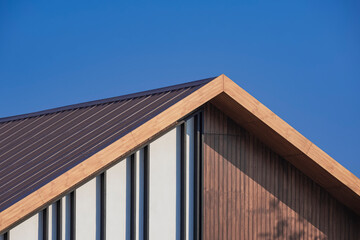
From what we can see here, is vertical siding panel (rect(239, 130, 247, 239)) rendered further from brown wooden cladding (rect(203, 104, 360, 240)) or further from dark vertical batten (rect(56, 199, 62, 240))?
dark vertical batten (rect(56, 199, 62, 240))

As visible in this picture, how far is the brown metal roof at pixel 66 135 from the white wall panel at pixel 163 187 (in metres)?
0.62

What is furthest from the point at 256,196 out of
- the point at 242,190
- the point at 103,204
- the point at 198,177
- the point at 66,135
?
the point at 66,135

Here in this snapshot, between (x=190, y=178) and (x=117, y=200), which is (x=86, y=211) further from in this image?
(x=190, y=178)

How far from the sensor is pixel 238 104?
12492mm

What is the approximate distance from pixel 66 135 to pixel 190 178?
7.18ft

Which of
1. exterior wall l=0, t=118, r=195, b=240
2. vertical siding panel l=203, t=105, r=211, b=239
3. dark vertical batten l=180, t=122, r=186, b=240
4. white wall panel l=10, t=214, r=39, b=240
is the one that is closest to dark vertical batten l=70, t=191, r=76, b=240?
exterior wall l=0, t=118, r=195, b=240

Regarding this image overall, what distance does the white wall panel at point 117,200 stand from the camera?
11859mm

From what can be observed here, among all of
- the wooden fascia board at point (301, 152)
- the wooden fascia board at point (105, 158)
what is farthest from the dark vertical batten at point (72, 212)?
the wooden fascia board at point (301, 152)

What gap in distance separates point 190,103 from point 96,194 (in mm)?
1988

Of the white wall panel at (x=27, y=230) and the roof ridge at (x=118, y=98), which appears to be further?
the roof ridge at (x=118, y=98)

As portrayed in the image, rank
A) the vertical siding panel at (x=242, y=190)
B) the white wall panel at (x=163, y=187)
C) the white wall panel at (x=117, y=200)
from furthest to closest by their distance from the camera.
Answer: the vertical siding panel at (x=242, y=190)
the white wall panel at (x=163, y=187)
the white wall panel at (x=117, y=200)

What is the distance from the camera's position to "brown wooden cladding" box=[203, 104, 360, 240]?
12953mm

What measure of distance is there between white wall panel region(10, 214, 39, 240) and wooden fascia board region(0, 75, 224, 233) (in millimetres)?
116

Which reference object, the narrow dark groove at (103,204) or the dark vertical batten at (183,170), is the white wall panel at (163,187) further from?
the narrow dark groove at (103,204)
